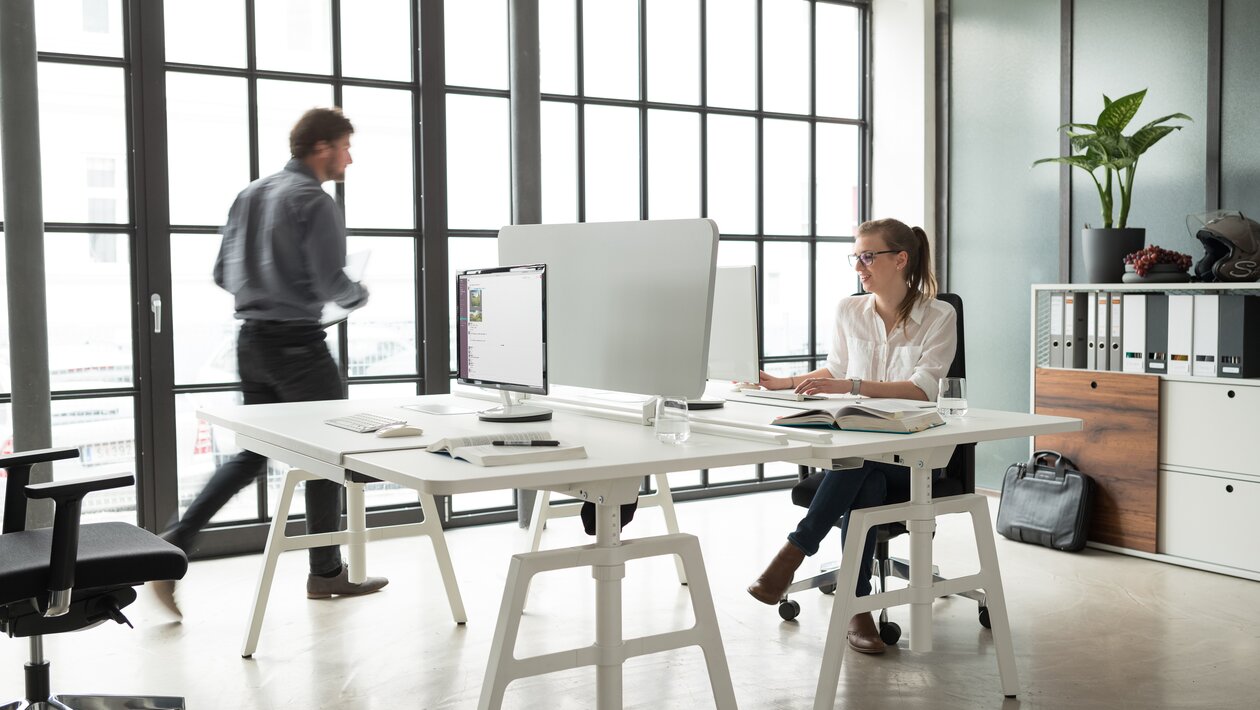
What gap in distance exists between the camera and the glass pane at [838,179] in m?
5.33

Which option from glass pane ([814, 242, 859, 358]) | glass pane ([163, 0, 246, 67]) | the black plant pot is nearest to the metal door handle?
glass pane ([163, 0, 246, 67])

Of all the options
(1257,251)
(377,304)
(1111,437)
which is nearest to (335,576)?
(377,304)

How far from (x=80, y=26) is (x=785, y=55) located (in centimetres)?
308

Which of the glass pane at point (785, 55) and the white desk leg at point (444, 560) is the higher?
the glass pane at point (785, 55)

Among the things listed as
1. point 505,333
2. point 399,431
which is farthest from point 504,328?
point 399,431

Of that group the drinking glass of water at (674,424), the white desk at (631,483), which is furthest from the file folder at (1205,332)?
the drinking glass of water at (674,424)

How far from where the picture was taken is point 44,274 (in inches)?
142

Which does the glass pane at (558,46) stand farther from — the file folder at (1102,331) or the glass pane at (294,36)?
the file folder at (1102,331)

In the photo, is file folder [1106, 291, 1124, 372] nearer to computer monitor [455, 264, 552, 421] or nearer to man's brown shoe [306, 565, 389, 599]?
computer monitor [455, 264, 552, 421]

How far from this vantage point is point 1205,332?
12.2 ft

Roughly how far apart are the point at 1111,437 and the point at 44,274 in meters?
3.88

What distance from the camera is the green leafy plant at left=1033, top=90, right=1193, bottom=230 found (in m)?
3.88

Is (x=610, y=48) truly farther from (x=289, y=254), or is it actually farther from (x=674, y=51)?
(x=289, y=254)

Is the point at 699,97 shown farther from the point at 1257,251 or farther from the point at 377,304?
the point at 1257,251
